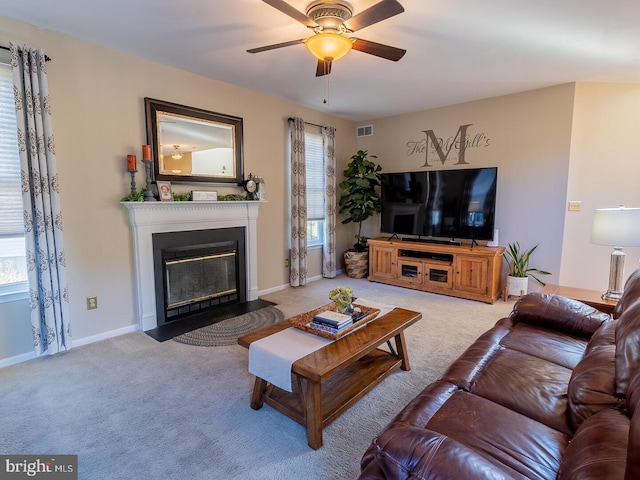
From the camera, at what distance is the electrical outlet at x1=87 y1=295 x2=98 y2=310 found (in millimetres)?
3084

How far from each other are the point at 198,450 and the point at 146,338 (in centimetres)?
174

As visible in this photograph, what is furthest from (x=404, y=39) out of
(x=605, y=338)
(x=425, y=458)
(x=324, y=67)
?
(x=425, y=458)

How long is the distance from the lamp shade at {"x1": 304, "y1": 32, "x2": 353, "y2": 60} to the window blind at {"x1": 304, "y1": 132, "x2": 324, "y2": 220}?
2855mm

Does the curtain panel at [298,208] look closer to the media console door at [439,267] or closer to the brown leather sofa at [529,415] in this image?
the media console door at [439,267]

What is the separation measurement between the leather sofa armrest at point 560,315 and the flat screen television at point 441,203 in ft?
7.53

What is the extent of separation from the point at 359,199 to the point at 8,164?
4113 mm

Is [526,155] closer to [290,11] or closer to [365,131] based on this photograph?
[365,131]

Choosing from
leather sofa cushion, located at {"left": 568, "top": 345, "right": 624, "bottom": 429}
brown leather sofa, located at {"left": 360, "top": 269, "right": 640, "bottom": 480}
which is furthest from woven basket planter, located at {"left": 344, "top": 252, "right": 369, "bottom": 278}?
leather sofa cushion, located at {"left": 568, "top": 345, "right": 624, "bottom": 429}

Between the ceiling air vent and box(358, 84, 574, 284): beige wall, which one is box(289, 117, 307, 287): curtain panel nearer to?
the ceiling air vent

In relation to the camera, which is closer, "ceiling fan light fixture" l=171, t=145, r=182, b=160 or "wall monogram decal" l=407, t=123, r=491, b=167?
"ceiling fan light fixture" l=171, t=145, r=182, b=160

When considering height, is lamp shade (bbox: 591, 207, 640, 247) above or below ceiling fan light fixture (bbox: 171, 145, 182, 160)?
below

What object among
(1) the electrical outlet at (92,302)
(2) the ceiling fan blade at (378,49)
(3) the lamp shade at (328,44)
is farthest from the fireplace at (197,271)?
(2) the ceiling fan blade at (378,49)

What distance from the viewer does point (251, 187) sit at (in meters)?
4.22

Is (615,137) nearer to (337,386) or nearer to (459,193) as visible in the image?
(459,193)
